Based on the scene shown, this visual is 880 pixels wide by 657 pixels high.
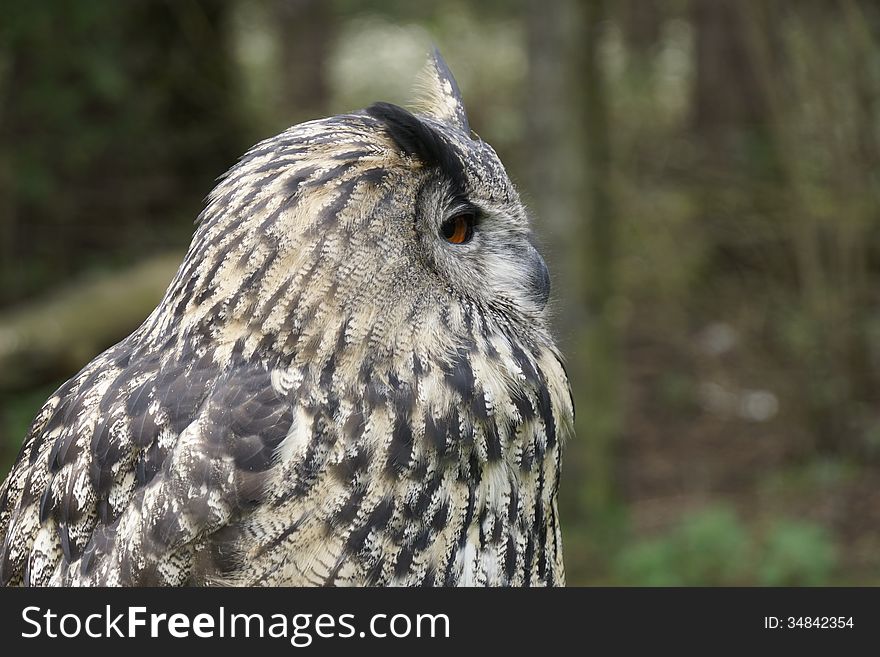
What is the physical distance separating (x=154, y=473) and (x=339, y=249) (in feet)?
1.74

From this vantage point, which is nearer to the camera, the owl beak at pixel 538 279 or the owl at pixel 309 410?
the owl at pixel 309 410

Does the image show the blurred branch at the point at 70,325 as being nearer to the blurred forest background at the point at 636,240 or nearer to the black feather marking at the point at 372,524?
the blurred forest background at the point at 636,240

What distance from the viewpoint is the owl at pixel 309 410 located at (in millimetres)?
1871

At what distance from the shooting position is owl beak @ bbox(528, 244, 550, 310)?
7.58ft

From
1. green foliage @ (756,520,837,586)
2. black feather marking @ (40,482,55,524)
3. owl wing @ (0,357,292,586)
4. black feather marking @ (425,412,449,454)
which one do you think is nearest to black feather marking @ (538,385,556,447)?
black feather marking @ (425,412,449,454)

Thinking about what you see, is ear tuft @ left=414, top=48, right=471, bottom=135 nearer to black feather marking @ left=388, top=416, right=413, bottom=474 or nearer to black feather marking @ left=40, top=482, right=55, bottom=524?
black feather marking @ left=388, top=416, right=413, bottom=474

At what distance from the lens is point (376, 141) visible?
6.59 ft

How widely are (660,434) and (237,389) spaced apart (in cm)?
579

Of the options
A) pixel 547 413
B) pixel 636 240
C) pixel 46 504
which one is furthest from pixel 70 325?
pixel 547 413

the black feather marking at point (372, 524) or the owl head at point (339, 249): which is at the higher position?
the owl head at point (339, 249)

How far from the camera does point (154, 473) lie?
1.90m

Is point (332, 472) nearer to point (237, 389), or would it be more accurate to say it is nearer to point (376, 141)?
point (237, 389)

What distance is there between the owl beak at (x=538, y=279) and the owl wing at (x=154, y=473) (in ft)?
2.25

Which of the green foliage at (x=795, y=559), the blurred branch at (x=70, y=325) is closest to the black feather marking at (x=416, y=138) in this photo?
the green foliage at (x=795, y=559)
